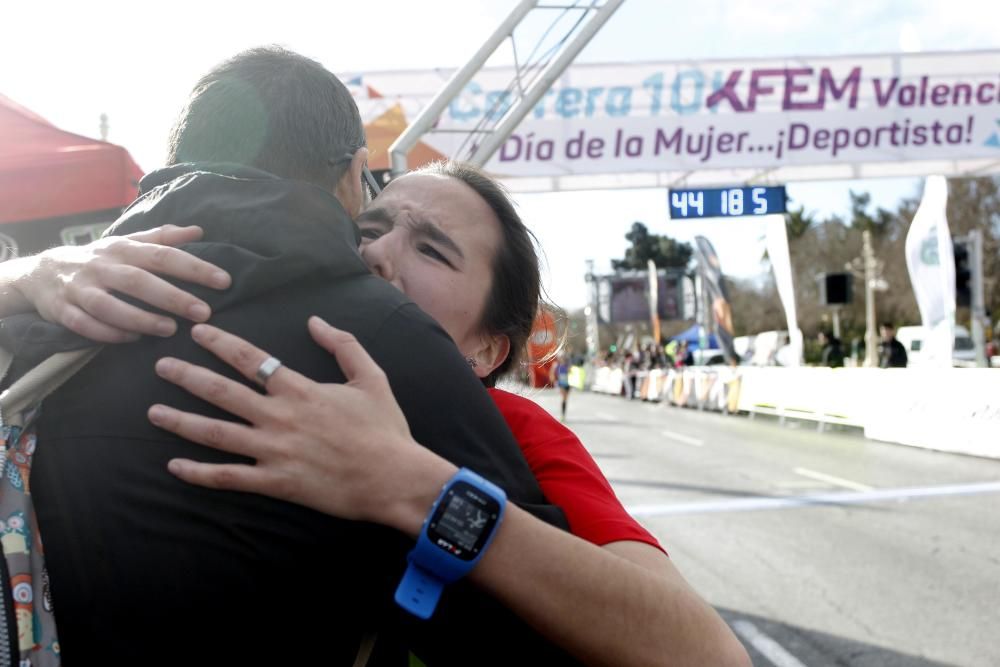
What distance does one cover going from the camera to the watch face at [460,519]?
129 centimetres

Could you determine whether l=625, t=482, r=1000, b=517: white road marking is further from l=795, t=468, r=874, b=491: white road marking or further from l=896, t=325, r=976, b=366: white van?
l=896, t=325, r=976, b=366: white van

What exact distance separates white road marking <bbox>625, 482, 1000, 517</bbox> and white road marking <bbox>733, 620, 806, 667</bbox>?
3.41 metres

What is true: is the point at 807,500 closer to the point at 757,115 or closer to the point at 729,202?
the point at 729,202

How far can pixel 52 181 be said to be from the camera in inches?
200

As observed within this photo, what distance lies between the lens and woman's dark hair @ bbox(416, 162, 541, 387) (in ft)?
6.78

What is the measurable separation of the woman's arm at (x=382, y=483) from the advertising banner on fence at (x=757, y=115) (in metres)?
13.4

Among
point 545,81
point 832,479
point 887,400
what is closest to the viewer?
point 545,81

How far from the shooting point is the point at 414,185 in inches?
80.3

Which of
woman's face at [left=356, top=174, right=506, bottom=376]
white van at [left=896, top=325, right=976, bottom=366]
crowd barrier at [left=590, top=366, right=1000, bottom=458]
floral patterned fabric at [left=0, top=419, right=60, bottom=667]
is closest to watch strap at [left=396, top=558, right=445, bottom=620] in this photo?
floral patterned fabric at [left=0, top=419, right=60, bottom=667]

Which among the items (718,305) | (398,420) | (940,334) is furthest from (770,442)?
(398,420)

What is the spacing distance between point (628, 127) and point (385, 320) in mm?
13880

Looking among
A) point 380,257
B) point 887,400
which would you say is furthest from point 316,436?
point 887,400

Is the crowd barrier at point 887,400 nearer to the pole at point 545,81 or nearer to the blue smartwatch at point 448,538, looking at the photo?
the pole at point 545,81

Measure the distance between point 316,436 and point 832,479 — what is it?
9845 millimetres
